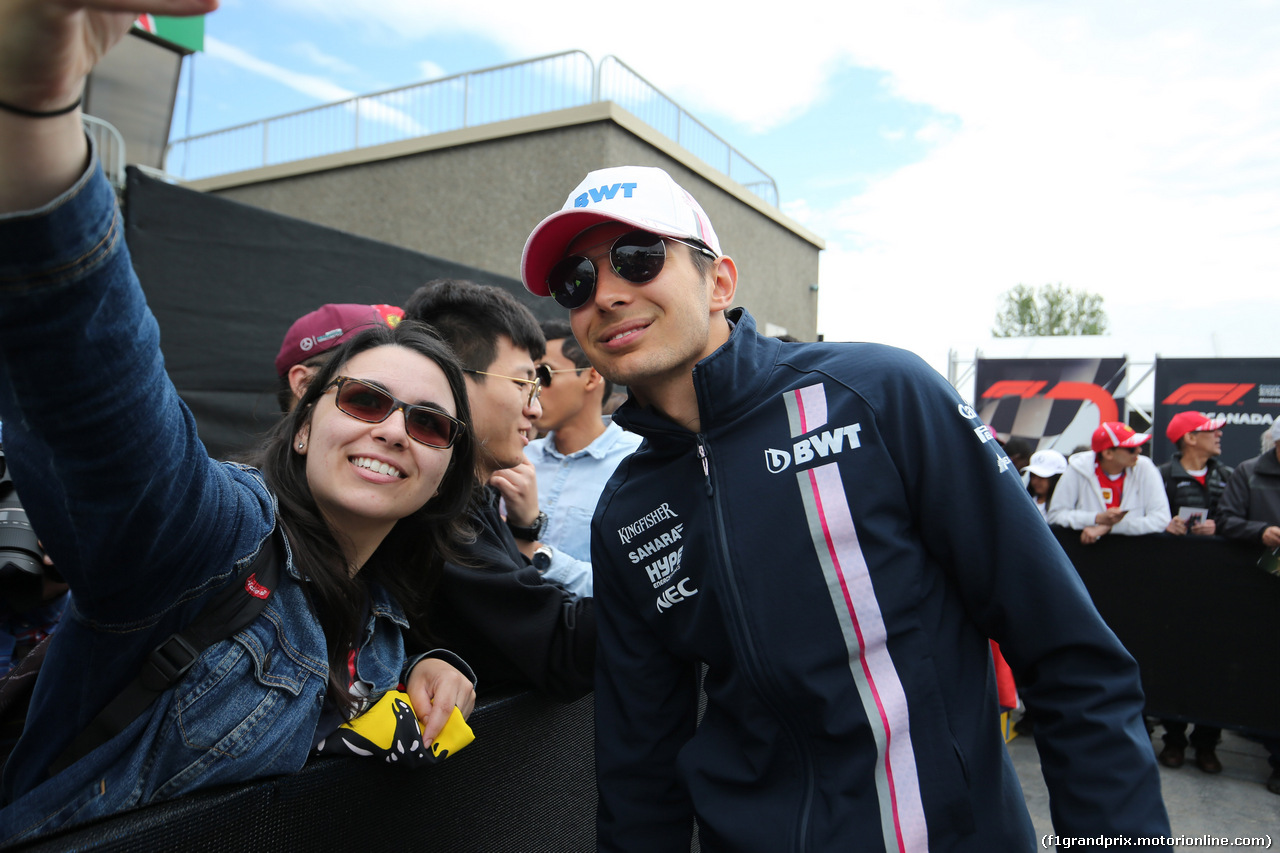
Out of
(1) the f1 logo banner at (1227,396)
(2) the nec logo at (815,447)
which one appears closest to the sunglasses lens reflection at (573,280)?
(2) the nec logo at (815,447)

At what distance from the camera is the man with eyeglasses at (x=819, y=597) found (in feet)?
4.32

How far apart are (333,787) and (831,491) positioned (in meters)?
1.08

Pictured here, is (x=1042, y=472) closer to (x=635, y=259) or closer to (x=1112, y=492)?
(x=1112, y=492)

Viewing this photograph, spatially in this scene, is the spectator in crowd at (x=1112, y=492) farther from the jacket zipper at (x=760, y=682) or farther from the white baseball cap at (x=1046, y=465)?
the jacket zipper at (x=760, y=682)

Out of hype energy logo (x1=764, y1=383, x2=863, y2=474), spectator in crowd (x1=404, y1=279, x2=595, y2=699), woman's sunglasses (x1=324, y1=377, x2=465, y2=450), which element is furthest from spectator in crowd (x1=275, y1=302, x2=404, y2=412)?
hype energy logo (x1=764, y1=383, x2=863, y2=474)

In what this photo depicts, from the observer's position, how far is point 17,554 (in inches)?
63.9

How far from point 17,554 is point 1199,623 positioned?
254 inches

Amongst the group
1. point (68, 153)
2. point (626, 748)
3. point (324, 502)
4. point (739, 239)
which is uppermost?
point (739, 239)

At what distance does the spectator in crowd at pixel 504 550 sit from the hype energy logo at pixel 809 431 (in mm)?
752

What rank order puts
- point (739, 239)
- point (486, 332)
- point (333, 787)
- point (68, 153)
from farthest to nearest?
point (739, 239)
point (486, 332)
point (333, 787)
point (68, 153)

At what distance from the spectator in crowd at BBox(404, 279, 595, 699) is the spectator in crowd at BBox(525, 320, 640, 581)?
47cm

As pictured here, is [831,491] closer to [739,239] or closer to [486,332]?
[486,332]

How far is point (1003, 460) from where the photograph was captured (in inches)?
55.8

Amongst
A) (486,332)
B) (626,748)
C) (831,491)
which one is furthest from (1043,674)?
(486,332)
